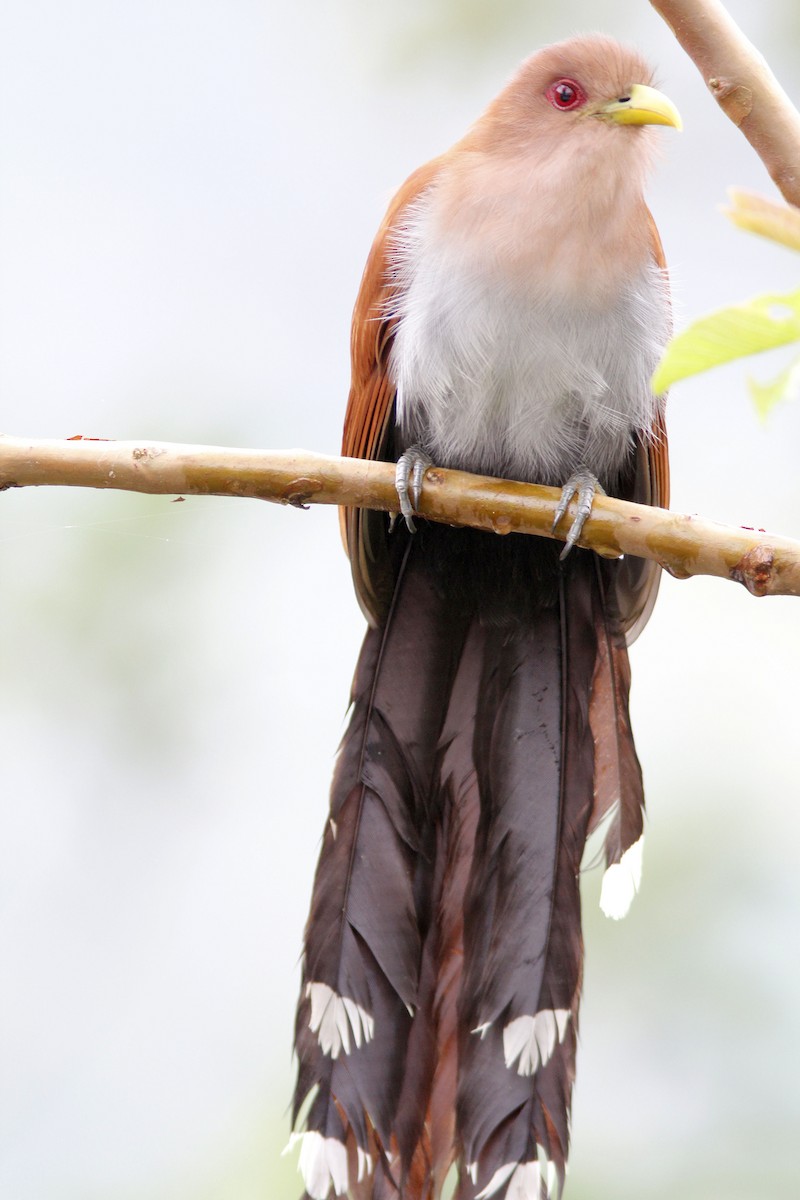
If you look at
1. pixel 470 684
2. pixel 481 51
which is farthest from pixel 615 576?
pixel 481 51

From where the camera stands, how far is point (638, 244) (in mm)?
1600

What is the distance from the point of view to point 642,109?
4.90 feet

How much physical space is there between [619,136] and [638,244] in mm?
141

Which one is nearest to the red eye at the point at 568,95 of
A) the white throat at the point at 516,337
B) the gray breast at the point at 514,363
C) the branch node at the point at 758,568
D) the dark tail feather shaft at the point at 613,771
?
the white throat at the point at 516,337

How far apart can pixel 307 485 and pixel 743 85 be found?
1.91ft

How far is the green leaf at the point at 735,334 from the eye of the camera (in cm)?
52

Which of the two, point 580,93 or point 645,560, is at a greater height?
point 580,93

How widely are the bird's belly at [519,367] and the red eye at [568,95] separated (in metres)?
0.24

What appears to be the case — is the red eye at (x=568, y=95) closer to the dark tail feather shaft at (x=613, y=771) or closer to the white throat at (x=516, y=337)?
the white throat at (x=516, y=337)

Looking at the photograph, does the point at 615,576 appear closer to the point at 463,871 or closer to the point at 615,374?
the point at 615,374

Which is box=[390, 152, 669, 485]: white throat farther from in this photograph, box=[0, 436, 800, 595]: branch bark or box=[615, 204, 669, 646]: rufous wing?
box=[0, 436, 800, 595]: branch bark

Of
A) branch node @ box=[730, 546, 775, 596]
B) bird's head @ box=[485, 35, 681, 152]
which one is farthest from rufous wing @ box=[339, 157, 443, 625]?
branch node @ box=[730, 546, 775, 596]

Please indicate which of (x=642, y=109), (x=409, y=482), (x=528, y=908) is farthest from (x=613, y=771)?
(x=642, y=109)

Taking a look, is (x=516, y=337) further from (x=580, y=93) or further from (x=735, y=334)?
(x=735, y=334)
